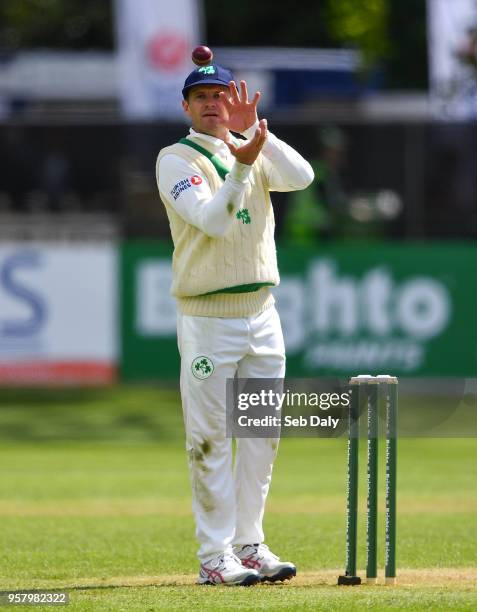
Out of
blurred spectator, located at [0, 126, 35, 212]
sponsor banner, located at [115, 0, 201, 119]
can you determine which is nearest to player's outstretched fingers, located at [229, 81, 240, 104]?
blurred spectator, located at [0, 126, 35, 212]

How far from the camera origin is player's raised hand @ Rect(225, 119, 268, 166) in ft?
24.2

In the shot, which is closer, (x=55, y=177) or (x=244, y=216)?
(x=244, y=216)

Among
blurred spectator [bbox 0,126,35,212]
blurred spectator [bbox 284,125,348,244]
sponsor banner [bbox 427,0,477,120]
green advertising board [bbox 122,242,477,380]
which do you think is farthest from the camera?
sponsor banner [bbox 427,0,477,120]

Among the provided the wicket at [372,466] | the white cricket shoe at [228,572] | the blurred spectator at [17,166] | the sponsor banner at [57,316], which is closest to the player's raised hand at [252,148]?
the wicket at [372,466]

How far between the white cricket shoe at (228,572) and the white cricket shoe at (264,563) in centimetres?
15

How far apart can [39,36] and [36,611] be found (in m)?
29.9

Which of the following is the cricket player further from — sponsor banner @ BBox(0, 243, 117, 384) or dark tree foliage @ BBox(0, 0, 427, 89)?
dark tree foliage @ BBox(0, 0, 427, 89)

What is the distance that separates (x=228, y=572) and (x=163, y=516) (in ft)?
12.7

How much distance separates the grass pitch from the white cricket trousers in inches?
13.9

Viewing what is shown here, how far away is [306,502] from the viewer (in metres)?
12.3

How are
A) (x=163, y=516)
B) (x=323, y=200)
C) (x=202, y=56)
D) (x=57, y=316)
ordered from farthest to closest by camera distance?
(x=323, y=200) → (x=57, y=316) → (x=163, y=516) → (x=202, y=56)

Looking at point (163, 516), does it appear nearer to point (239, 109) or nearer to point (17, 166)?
point (239, 109)

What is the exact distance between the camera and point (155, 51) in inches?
826

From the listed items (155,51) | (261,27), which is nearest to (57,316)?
(155,51)
